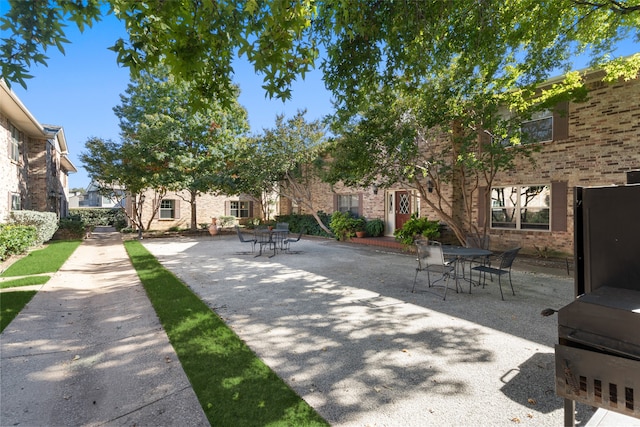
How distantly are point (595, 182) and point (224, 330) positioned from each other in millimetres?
10767

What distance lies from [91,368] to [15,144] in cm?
1556

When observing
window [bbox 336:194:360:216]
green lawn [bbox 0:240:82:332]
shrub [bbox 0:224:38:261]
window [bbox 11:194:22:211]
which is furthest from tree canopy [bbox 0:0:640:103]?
window [bbox 11:194:22:211]

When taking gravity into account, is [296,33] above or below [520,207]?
above

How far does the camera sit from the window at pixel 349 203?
17.0m

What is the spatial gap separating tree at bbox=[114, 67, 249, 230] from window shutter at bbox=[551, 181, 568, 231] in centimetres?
1434

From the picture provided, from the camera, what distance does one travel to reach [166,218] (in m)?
22.5

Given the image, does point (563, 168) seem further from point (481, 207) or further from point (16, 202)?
point (16, 202)

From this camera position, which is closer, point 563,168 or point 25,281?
point 25,281

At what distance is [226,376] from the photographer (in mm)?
2982

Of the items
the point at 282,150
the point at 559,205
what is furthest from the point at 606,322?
the point at 282,150

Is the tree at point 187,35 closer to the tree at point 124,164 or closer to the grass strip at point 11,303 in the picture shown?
the grass strip at point 11,303

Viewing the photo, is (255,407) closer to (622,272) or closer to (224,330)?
(224,330)

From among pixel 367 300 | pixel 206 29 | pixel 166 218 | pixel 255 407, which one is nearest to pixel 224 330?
pixel 255 407

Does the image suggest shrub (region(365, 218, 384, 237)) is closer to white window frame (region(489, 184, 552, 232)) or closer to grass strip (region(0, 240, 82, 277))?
white window frame (region(489, 184, 552, 232))
